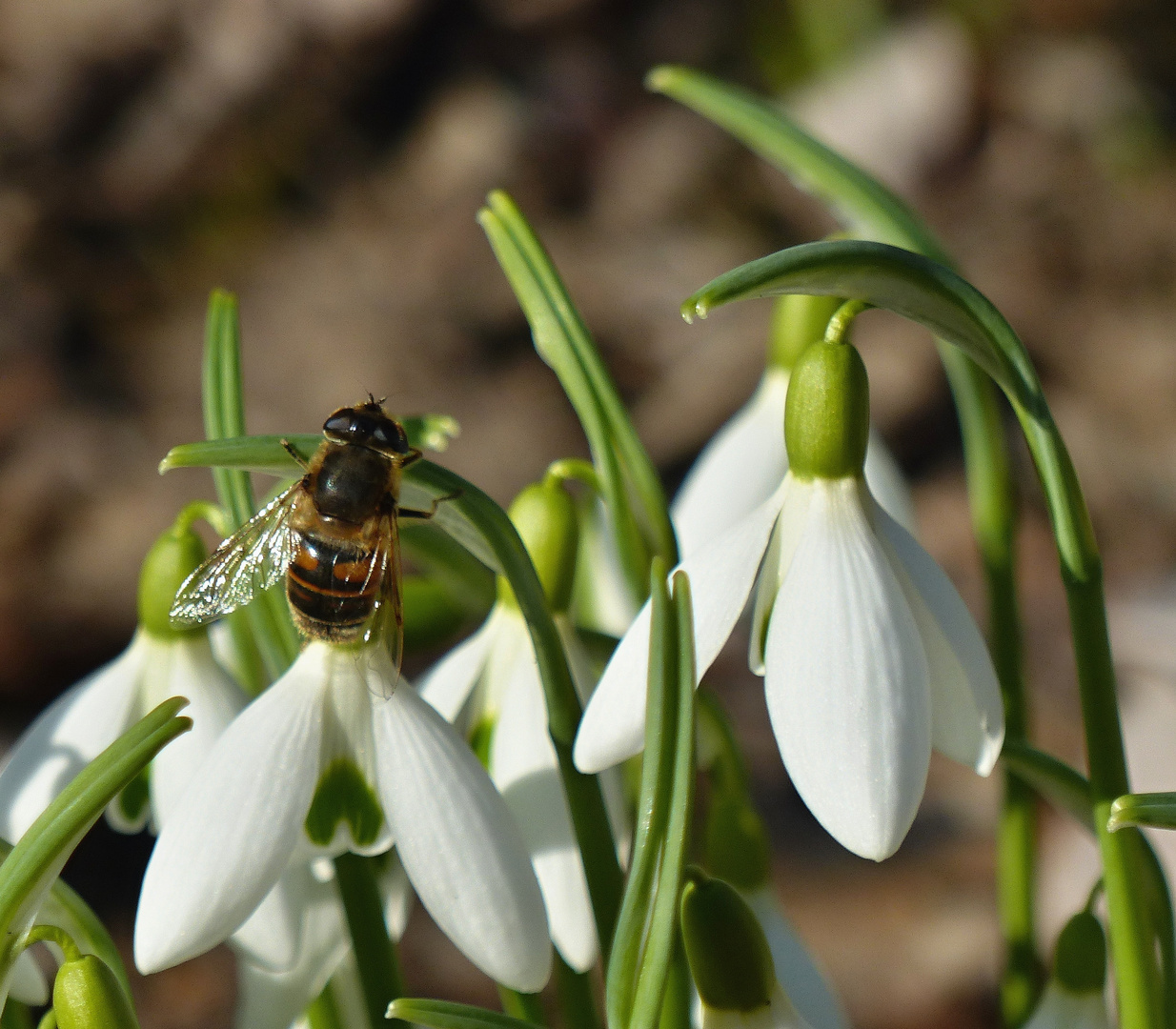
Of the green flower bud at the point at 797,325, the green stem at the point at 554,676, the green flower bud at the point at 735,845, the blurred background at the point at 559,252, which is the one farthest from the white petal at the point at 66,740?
the blurred background at the point at 559,252

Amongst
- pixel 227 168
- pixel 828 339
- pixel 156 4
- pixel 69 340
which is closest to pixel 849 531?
pixel 828 339

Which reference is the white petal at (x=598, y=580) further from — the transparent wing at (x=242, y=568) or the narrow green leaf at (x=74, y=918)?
the narrow green leaf at (x=74, y=918)

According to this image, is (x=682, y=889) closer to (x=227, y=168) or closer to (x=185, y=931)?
(x=185, y=931)

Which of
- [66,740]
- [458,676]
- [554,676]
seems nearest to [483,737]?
[458,676]

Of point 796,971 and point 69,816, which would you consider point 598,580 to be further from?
point 69,816

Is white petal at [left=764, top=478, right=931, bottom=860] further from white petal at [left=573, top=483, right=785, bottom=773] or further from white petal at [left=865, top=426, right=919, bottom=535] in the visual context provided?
white petal at [left=865, top=426, right=919, bottom=535]
